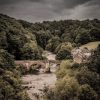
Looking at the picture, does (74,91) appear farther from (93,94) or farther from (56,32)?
(56,32)

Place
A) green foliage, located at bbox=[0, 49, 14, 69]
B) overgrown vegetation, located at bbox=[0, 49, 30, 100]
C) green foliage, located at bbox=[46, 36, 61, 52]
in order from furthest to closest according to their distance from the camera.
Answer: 1. green foliage, located at bbox=[46, 36, 61, 52]
2. green foliage, located at bbox=[0, 49, 14, 69]
3. overgrown vegetation, located at bbox=[0, 49, 30, 100]

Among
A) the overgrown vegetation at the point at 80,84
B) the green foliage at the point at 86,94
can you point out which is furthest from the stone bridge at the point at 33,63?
the green foliage at the point at 86,94

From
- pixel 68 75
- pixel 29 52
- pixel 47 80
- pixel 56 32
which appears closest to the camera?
pixel 68 75

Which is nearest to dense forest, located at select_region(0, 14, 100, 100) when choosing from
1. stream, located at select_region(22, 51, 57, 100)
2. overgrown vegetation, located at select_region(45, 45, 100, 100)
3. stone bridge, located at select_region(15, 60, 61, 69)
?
overgrown vegetation, located at select_region(45, 45, 100, 100)

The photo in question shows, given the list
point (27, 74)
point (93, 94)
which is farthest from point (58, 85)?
point (27, 74)

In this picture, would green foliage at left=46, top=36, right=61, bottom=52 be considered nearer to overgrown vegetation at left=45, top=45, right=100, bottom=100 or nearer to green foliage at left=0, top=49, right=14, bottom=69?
green foliage at left=0, top=49, right=14, bottom=69

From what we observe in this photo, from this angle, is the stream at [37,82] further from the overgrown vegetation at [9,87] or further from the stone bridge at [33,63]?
the overgrown vegetation at [9,87]

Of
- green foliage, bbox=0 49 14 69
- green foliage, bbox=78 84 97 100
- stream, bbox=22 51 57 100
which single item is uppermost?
green foliage, bbox=0 49 14 69

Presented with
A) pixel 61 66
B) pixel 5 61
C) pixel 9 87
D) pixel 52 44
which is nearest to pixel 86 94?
pixel 9 87

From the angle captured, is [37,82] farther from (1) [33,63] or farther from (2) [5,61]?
(1) [33,63]

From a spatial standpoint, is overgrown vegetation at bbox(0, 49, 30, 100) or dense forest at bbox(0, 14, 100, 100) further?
overgrown vegetation at bbox(0, 49, 30, 100)

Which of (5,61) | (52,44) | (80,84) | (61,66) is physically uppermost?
(52,44)
